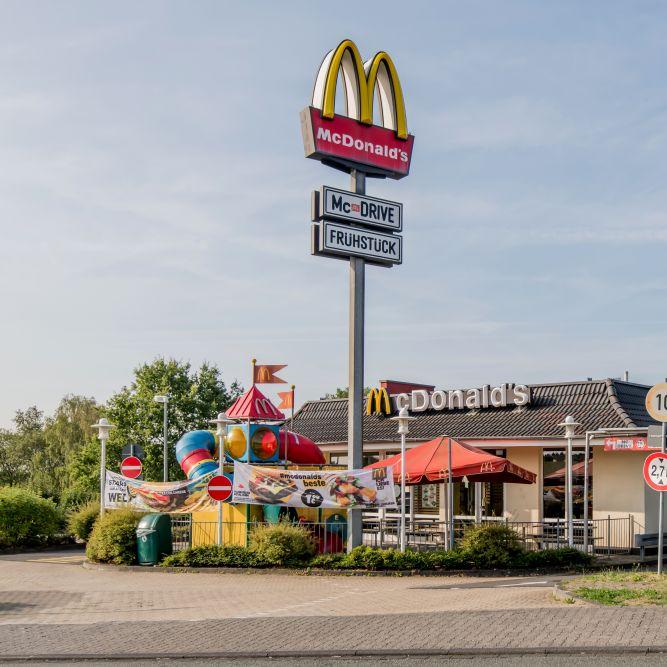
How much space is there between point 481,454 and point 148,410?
30.4m

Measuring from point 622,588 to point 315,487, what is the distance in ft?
25.6

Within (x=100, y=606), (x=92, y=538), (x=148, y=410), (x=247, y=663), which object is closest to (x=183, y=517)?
(x=92, y=538)

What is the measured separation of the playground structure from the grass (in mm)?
6785

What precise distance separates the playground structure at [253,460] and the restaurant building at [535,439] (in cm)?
285

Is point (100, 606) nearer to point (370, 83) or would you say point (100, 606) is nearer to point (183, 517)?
point (183, 517)

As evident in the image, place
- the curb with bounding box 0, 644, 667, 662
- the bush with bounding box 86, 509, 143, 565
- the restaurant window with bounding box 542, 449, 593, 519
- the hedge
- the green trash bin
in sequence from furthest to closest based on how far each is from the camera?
the restaurant window with bounding box 542, 449, 593, 519
the bush with bounding box 86, 509, 143, 565
the green trash bin
the hedge
the curb with bounding box 0, 644, 667, 662

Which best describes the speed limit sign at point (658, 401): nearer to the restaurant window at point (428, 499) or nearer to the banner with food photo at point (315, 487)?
the banner with food photo at point (315, 487)

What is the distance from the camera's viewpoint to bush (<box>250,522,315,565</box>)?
63.2ft

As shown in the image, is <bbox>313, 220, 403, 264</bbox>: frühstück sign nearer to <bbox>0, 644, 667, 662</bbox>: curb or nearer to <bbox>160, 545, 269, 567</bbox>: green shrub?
<bbox>160, 545, 269, 567</bbox>: green shrub

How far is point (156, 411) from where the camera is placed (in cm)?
4862

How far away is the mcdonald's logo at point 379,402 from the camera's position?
108 feet

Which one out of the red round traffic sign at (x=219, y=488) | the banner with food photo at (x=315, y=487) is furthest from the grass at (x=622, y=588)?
the red round traffic sign at (x=219, y=488)

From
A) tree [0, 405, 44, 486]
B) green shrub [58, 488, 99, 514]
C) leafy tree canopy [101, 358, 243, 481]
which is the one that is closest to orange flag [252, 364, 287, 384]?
green shrub [58, 488, 99, 514]

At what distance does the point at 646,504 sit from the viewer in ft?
83.0
